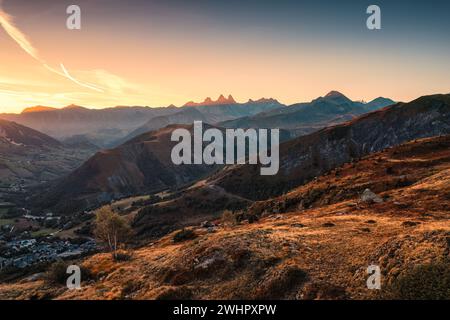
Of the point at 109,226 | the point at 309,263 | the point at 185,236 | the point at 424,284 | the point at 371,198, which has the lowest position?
the point at 185,236

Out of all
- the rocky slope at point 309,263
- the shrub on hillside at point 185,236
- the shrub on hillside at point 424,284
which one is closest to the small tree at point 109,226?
the rocky slope at point 309,263

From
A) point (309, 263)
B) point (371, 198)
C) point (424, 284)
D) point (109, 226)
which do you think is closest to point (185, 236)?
point (109, 226)

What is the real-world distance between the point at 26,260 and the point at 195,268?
163979 mm

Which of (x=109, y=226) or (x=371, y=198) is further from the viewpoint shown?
(x=109, y=226)

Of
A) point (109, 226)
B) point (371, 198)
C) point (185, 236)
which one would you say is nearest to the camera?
point (371, 198)

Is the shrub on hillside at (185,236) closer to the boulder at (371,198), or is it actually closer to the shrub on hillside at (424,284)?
the boulder at (371,198)

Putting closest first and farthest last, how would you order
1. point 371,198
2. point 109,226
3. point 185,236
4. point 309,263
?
point 309,263
point 371,198
point 185,236
point 109,226

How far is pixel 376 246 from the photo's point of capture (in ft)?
109

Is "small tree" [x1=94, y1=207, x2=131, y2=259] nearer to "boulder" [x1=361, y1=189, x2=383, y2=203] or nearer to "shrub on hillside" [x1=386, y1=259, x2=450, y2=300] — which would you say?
"boulder" [x1=361, y1=189, x2=383, y2=203]

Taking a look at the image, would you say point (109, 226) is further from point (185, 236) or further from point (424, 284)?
point (424, 284)

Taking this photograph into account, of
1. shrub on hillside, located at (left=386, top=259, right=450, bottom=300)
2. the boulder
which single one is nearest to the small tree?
the boulder

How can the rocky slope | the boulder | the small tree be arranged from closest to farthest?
the rocky slope → the boulder → the small tree
